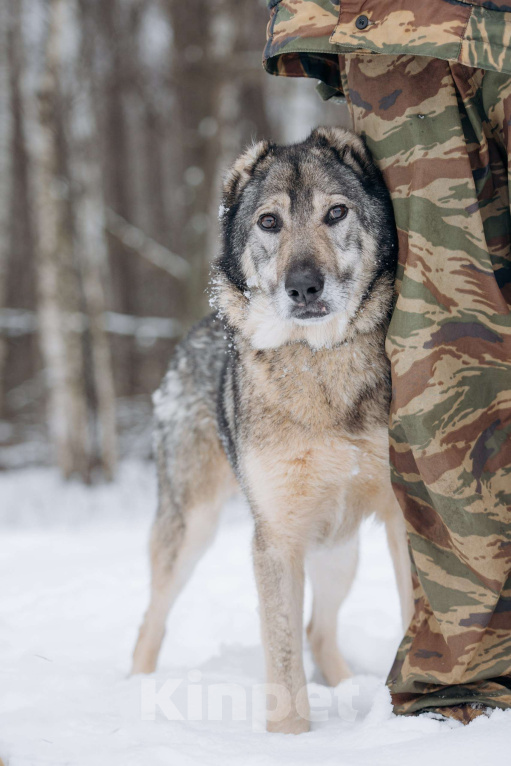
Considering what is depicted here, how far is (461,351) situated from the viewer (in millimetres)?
1969

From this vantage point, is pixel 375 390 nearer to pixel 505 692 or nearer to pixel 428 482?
pixel 428 482

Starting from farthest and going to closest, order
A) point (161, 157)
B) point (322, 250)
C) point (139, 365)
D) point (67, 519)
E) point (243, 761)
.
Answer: point (161, 157)
point (139, 365)
point (67, 519)
point (322, 250)
point (243, 761)

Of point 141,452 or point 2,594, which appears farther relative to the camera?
point 141,452

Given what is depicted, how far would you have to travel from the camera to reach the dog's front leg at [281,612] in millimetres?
2396

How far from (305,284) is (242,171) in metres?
0.77

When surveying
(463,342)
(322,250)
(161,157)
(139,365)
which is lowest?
(139,365)

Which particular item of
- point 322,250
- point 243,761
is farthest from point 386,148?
point 243,761

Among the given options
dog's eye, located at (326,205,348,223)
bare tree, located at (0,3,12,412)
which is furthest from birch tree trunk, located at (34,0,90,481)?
dog's eye, located at (326,205,348,223)

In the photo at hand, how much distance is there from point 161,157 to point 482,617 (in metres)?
12.4

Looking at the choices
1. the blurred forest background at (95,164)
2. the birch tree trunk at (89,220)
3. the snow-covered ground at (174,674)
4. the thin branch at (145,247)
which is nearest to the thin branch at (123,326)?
the blurred forest background at (95,164)

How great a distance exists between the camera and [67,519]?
7.55m

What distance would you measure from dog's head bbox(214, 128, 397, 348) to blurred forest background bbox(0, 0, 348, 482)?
420cm

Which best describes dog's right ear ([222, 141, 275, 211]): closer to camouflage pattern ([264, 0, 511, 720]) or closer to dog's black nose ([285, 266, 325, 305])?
dog's black nose ([285, 266, 325, 305])

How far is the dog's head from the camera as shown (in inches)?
90.5
